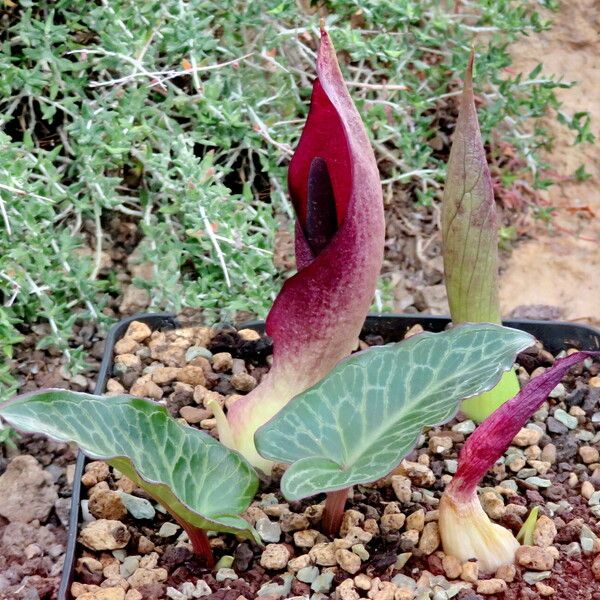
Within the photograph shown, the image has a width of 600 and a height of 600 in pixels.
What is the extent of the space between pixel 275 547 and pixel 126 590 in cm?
12

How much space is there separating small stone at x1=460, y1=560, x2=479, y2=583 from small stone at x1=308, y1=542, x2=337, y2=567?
101 millimetres

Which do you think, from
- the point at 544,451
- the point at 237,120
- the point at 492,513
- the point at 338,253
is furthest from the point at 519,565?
the point at 237,120

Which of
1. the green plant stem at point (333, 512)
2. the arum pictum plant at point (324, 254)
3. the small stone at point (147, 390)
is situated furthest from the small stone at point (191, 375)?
the green plant stem at point (333, 512)

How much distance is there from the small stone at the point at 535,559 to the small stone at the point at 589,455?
0.59 ft

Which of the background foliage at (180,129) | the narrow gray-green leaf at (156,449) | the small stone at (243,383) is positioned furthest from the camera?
the background foliage at (180,129)

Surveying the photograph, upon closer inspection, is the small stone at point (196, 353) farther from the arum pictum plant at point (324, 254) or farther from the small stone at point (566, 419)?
the small stone at point (566, 419)

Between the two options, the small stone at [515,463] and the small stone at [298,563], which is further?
the small stone at [515,463]

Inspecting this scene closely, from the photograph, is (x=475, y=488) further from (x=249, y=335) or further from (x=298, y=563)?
(x=249, y=335)

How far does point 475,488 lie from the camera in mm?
771

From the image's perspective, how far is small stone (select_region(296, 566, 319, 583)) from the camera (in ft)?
2.47

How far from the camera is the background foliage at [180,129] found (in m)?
1.11

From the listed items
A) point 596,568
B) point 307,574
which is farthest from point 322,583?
point 596,568

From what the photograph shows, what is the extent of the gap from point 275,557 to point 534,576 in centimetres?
20

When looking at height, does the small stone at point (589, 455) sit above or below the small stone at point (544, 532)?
below
